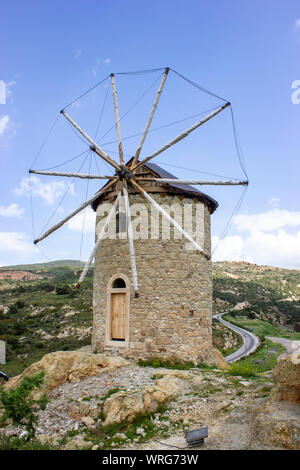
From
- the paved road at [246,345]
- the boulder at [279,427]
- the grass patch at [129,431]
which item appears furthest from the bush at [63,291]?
the boulder at [279,427]

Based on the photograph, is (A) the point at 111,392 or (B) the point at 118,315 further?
(B) the point at 118,315

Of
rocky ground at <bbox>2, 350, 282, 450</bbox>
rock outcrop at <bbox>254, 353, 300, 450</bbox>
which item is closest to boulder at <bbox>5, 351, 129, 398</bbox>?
rocky ground at <bbox>2, 350, 282, 450</bbox>

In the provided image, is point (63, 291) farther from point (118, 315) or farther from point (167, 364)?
point (167, 364)

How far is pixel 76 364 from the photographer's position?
1046cm

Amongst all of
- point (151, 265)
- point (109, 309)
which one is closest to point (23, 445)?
point (109, 309)

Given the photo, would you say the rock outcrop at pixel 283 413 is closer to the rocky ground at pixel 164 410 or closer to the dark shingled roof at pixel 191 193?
the rocky ground at pixel 164 410

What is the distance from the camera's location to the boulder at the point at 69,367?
10.0 m

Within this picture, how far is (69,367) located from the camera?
10500 mm

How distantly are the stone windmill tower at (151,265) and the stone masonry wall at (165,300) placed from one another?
32 mm

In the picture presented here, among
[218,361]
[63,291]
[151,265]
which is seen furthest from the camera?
[63,291]

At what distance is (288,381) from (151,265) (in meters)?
6.28

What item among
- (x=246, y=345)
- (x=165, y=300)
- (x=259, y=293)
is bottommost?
(x=246, y=345)

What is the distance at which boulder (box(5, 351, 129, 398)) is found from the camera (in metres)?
10.0
